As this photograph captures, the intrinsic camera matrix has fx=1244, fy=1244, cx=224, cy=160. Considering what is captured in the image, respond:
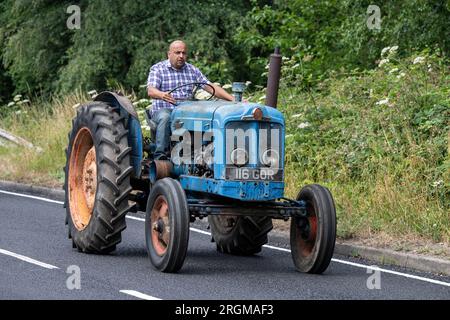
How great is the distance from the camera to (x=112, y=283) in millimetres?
11320

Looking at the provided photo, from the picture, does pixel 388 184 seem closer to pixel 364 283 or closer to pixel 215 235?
pixel 215 235

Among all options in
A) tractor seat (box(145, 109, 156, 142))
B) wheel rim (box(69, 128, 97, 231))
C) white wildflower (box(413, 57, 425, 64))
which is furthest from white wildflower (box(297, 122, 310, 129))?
tractor seat (box(145, 109, 156, 142))

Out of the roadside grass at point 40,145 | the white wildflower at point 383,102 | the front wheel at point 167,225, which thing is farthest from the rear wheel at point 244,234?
the roadside grass at point 40,145

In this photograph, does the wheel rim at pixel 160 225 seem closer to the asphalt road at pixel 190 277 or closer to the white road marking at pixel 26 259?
the asphalt road at pixel 190 277

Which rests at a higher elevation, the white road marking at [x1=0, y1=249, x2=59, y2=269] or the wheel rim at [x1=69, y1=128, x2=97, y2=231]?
the wheel rim at [x1=69, y1=128, x2=97, y2=231]

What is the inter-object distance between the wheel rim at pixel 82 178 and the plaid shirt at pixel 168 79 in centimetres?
101

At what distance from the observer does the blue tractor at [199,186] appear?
12070 millimetres

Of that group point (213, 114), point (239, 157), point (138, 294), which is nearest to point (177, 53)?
point (213, 114)

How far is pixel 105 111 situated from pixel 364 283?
3.73 m

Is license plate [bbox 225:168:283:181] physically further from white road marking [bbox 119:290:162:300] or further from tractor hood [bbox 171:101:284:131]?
white road marking [bbox 119:290:162:300]

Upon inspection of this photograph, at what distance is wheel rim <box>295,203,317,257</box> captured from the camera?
12320 mm

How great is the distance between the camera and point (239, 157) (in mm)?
12195
